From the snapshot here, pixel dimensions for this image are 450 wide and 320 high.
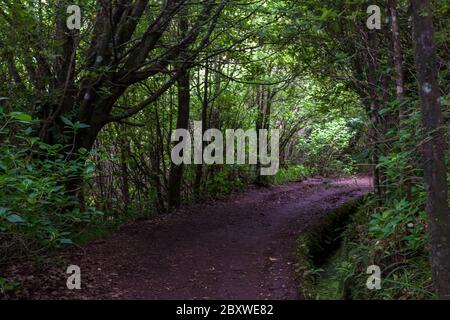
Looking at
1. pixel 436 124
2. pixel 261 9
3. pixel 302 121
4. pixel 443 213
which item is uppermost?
pixel 261 9

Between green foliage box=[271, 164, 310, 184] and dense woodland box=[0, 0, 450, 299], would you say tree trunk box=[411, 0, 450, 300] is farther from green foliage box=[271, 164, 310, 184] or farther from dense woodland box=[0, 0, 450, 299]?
green foliage box=[271, 164, 310, 184]

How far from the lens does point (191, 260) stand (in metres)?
7.45

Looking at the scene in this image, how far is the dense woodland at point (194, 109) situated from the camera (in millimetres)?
5270

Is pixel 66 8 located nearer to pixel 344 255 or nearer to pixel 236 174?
pixel 344 255

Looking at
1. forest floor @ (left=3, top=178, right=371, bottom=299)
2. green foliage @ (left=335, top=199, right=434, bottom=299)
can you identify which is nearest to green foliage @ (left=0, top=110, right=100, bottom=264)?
forest floor @ (left=3, top=178, right=371, bottom=299)

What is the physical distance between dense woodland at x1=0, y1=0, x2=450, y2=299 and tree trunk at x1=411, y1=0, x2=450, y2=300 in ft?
0.04

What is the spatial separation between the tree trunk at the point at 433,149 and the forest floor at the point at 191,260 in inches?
76.3

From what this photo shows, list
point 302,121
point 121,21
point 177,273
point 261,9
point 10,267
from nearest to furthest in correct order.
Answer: point 10,267
point 177,273
point 121,21
point 261,9
point 302,121

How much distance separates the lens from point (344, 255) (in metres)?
8.81

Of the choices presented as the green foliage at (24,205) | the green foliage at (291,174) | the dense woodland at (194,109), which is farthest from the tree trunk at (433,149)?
the green foliage at (291,174)

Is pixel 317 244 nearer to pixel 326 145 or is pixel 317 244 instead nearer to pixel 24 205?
pixel 24 205
